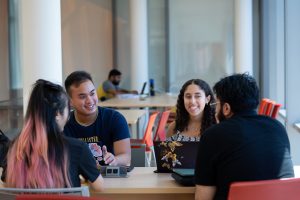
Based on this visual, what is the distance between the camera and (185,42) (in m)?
12.5

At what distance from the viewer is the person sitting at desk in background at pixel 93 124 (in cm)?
337

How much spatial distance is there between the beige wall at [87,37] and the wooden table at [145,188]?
9.35 m

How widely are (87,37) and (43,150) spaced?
10.2 meters

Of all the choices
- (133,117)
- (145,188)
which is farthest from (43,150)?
(133,117)

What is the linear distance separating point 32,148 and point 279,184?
109cm

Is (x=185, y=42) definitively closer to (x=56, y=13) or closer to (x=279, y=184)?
(x=56, y=13)

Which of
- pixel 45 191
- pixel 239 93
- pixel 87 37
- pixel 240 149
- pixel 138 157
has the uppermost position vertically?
pixel 87 37

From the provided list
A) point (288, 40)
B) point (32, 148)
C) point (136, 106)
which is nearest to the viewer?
point (32, 148)

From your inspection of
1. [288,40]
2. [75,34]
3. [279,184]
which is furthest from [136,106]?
[279,184]

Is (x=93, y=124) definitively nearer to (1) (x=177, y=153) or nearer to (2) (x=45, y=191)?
(1) (x=177, y=153)

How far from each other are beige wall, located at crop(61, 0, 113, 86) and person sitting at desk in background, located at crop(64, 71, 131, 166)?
8736mm

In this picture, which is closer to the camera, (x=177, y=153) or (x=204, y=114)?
(x=177, y=153)

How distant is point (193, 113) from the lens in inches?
154

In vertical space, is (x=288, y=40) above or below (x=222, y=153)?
above
